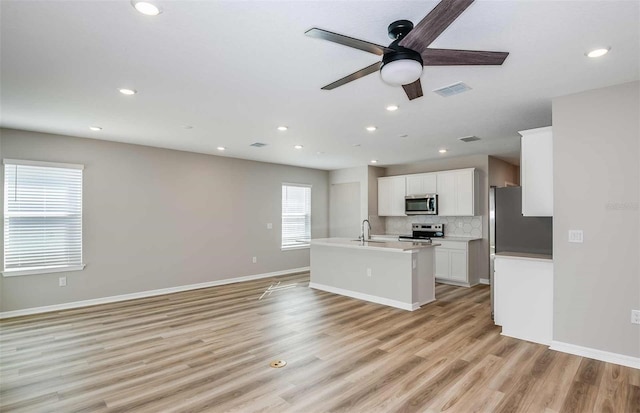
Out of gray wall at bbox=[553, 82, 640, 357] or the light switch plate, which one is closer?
gray wall at bbox=[553, 82, 640, 357]

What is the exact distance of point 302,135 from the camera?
15.9 ft

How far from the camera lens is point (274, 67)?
2621mm

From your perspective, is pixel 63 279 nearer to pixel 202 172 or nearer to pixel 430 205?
pixel 202 172

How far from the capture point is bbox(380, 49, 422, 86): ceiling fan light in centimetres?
180

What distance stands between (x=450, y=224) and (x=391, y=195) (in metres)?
1.47

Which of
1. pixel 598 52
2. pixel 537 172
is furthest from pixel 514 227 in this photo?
pixel 598 52

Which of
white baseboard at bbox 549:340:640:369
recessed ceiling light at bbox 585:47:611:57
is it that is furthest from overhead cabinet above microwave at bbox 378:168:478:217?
recessed ceiling light at bbox 585:47:611:57

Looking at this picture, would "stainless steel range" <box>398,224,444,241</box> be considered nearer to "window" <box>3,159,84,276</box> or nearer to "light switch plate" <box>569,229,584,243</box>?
"light switch plate" <box>569,229,584,243</box>

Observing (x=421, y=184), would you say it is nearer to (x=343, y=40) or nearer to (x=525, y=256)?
(x=525, y=256)

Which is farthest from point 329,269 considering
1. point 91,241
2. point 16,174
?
point 16,174

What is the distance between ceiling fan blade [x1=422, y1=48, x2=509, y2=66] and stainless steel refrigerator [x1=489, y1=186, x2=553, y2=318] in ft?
8.44

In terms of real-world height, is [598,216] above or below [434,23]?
below

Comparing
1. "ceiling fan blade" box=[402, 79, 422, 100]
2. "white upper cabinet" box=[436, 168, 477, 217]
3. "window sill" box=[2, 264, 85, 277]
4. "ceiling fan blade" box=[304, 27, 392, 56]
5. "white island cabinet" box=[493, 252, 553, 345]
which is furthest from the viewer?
"white upper cabinet" box=[436, 168, 477, 217]

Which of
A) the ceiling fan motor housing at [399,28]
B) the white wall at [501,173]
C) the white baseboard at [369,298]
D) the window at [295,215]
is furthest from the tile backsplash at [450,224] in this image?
the ceiling fan motor housing at [399,28]
